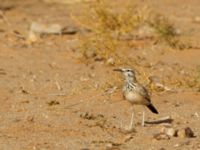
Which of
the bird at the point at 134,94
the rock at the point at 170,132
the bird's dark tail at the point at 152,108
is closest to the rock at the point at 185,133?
the rock at the point at 170,132

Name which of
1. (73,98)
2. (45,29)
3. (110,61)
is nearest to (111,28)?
(110,61)

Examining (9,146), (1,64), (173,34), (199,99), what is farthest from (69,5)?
(9,146)

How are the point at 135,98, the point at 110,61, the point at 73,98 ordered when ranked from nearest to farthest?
the point at 135,98 < the point at 73,98 < the point at 110,61

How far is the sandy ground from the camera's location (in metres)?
8.62

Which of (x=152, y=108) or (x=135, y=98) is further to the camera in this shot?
(x=152, y=108)

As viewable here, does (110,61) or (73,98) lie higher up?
(110,61)

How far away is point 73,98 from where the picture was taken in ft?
36.5

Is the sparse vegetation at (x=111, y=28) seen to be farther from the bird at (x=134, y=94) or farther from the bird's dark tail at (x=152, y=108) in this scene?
the bird at (x=134, y=94)

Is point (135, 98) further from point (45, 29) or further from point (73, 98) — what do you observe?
point (45, 29)

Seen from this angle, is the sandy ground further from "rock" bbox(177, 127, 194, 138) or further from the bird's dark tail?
the bird's dark tail

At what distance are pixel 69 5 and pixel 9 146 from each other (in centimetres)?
1344

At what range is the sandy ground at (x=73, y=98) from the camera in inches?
340

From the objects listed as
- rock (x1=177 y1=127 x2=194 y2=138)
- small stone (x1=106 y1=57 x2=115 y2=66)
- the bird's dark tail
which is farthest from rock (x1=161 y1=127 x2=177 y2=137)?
small stone (x1=106 y1=57 x2=115 y2=66)

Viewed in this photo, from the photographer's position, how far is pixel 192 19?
19.4 meters
